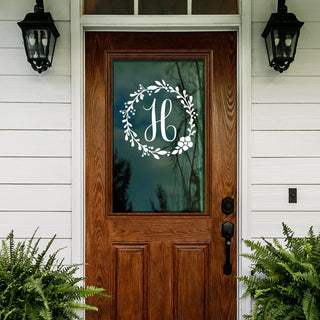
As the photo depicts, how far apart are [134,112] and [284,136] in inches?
36.4

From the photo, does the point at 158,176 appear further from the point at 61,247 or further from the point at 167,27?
the point at 167,27

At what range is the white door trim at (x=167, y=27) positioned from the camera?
2.18 meters

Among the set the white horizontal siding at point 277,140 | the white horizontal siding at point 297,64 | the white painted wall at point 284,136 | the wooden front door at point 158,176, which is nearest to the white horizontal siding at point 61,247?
the wooden front door at point 158,176

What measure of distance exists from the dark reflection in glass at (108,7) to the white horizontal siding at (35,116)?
2.00 feet

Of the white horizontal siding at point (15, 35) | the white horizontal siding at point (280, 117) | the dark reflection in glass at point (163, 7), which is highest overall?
the dark reflection in glass at point (163, 7)

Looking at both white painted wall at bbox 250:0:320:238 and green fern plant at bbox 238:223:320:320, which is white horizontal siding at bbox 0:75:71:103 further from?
green fern plant at bbox 238:223:320:320

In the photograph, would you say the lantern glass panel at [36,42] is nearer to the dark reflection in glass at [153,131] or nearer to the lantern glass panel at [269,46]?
the dark reflection in glass at [153,131]

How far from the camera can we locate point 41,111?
7.18 feet

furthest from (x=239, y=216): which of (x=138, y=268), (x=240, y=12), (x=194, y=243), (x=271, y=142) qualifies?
(x=240, y=12)

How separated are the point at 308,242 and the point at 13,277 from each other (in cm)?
159

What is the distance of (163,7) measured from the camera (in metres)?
2.22

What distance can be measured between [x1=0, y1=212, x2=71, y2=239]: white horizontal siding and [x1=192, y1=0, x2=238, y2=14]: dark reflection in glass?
1482mm

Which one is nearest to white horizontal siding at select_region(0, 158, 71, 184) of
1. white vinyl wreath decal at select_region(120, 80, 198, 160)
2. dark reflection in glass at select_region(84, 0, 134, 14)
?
white vinyl wreath decal at select_region(120, 80, 198, 160)

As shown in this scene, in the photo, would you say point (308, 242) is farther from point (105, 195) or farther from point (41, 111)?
point (41, 111)
